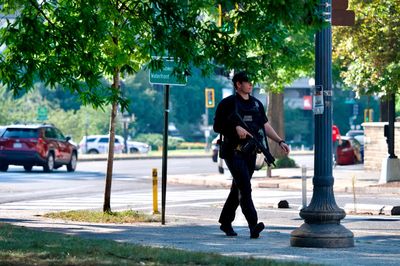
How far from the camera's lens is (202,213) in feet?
70.0

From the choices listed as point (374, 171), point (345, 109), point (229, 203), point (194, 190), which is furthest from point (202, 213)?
point (345, 109)

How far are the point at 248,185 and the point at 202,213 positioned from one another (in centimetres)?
668

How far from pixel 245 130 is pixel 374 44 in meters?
15.2

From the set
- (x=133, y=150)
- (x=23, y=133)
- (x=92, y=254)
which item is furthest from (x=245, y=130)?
(x=133, y=150)

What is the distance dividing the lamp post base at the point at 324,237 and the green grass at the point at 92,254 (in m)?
1.90

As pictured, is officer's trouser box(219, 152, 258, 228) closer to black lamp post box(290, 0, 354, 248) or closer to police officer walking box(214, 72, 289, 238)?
police officer walking box(214, 72, 289, 238)

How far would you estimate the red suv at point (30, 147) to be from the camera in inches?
1597

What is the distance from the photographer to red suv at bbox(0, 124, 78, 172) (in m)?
40.6

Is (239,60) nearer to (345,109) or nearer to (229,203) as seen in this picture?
(229,203)

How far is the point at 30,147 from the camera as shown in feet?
133

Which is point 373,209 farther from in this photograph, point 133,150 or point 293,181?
point 133,150

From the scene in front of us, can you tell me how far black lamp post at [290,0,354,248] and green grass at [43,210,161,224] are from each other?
5472mm

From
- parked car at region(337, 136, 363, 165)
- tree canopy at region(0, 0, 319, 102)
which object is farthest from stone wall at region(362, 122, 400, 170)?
tree canopy at region(0, 0, 319, 102)

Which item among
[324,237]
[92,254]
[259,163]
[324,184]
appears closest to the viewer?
[92,254]
